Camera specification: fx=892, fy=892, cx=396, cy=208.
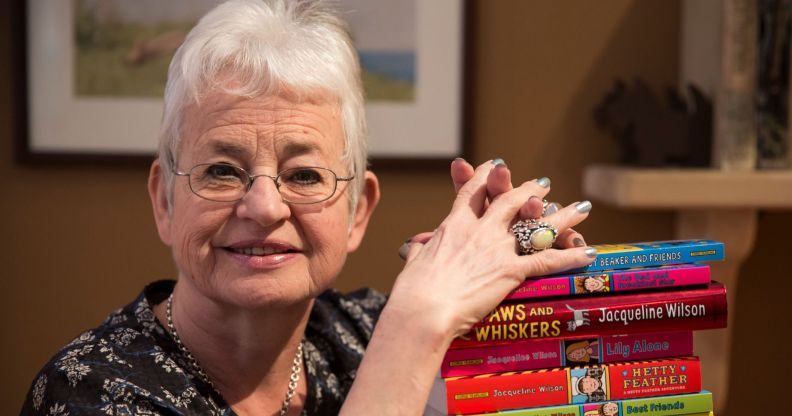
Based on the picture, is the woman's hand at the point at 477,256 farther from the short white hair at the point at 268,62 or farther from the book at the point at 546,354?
the short white hair at the point at 268,62

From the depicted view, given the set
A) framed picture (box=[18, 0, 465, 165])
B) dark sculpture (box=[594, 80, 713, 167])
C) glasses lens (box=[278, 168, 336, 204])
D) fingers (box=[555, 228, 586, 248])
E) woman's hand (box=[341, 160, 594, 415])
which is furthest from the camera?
framed picture (box=[18, 0, 465, 165])

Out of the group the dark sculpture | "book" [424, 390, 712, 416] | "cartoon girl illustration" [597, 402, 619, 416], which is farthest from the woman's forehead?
the dark sculpture

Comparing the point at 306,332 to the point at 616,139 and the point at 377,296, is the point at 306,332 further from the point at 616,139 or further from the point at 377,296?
the point at 616,139

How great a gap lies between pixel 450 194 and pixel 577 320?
1279 mm

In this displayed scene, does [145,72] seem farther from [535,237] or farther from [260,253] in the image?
[535,237]

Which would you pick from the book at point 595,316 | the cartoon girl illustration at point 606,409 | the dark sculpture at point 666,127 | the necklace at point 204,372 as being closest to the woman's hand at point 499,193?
the book at point 595,316

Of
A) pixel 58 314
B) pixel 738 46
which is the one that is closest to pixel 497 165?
pixel 738 46

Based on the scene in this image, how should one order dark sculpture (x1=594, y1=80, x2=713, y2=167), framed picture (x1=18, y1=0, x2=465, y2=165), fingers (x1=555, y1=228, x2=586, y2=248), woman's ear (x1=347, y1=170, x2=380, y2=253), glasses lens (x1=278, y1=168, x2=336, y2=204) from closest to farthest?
fingers (x1=555, y1=228, x2=586, y2=248) → glasses lens (x1=278, y1=168, x2=336, y2=204) → woman's ear (x1=347, y1=170, x2=380, y2=253) → dark sculpture (x1=594, y1=80, x2=713, y2=167) → framed picture (x1=18, y1=0, x2=465, y2=165)

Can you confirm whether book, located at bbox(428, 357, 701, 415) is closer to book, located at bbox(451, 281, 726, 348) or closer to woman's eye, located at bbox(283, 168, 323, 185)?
book, located at bbox(451, 281, 726, 348)

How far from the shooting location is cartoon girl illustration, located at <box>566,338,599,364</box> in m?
1.17

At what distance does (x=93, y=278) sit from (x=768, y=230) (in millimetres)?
1832

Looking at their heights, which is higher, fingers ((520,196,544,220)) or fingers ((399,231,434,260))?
fingers ((520,196,544,220))

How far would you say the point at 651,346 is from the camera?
120cm

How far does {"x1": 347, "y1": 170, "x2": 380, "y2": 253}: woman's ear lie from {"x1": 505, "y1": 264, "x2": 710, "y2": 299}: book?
1.37 feet
